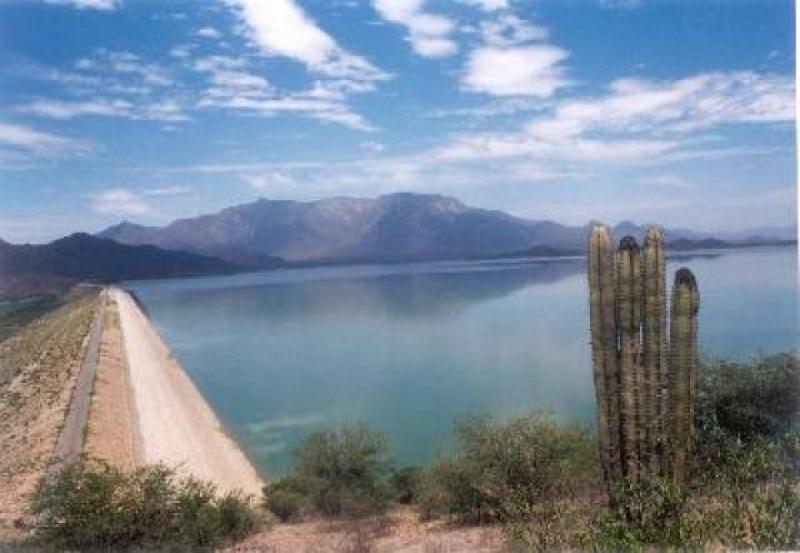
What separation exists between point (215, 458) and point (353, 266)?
14969 centimetres

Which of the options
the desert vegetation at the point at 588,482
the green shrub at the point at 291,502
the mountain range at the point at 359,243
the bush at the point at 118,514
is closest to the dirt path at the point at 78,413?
the green shrub at the point at 291,502

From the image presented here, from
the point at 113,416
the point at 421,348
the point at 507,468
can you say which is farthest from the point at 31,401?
the point at 507,468

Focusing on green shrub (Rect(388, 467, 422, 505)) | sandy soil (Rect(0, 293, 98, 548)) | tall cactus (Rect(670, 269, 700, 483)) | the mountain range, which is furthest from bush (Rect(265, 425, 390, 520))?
the mountain range

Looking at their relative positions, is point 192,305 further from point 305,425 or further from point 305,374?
point 305,425

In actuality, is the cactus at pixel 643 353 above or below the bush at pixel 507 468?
above

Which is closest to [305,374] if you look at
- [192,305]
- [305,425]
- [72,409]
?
[305,425]

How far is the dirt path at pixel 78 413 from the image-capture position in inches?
874

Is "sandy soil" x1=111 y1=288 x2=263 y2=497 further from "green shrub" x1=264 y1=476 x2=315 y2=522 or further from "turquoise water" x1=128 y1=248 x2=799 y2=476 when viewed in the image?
"green shrub" x1=264 y1=476 x2=315 y2=522

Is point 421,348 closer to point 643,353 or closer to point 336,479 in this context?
point 336,479

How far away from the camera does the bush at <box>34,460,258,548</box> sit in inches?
465

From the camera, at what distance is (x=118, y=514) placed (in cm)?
1203

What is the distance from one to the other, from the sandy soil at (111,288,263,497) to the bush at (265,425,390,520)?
2.25 m

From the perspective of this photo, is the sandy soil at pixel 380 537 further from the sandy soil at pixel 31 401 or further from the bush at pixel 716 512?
the sandy soil at pixel 31 401

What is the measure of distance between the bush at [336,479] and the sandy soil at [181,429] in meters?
2.25
